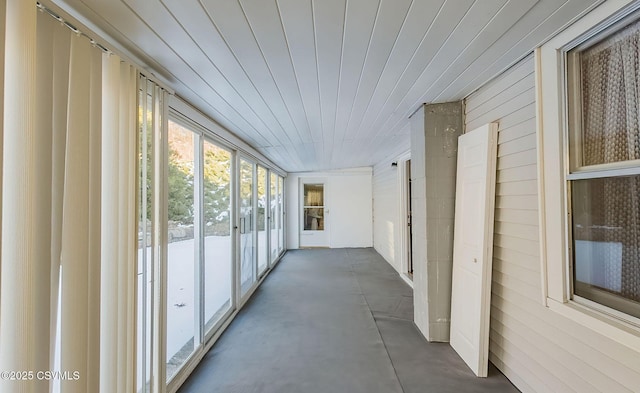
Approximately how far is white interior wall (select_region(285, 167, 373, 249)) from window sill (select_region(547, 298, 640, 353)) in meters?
6.44

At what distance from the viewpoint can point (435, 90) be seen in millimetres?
2367

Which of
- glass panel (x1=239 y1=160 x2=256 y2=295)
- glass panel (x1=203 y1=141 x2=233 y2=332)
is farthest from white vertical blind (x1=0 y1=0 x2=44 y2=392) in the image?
glass panel (x1=239 y1=160 x2=256 y2=295)

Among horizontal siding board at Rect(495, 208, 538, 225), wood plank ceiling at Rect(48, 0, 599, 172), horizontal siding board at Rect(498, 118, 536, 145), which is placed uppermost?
wood plank ceiling at Rect(48, 0, 599, 172)

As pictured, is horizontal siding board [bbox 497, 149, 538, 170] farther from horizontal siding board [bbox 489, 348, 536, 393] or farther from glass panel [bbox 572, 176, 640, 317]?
horizontal siding board [bbox 489, 348, 536, 393]

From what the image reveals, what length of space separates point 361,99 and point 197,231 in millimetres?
1875

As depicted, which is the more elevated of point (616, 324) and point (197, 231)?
point (197, 231)

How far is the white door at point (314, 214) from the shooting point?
820 centimetres

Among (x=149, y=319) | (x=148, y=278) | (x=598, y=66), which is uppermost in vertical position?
(x=598, y=66)

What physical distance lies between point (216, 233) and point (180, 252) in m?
0.71

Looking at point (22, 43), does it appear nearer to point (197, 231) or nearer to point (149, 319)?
point (149, 319)

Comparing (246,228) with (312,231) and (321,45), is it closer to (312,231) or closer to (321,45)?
(321,45)

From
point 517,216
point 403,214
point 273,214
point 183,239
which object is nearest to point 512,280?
point 517,216

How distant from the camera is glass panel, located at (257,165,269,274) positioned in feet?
16.8

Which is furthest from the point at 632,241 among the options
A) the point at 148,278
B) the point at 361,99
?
the point at 148,278
